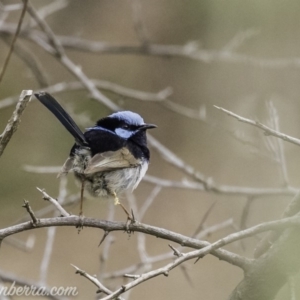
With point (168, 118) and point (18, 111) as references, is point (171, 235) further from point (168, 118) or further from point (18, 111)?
point (168, 118)

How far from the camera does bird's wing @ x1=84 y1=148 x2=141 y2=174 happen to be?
3.41 metres

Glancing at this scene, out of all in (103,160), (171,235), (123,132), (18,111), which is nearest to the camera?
(18,111)

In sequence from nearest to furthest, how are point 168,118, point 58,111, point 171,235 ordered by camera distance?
point 171,235 → point 58,111 → point 168,118

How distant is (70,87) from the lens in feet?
15.9

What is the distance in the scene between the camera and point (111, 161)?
353 centimetres

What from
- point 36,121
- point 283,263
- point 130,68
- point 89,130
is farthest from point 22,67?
point 283,263

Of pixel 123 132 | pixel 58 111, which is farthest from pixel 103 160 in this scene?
pixel 123 132

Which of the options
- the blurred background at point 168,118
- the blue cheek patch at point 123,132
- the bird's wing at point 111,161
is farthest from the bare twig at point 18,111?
the blurred background at point 168,118

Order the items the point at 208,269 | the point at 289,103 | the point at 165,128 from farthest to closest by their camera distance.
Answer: the point at 165,128 < the point at 208,269 < the point at 289,103

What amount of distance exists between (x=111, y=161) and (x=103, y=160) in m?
0.06

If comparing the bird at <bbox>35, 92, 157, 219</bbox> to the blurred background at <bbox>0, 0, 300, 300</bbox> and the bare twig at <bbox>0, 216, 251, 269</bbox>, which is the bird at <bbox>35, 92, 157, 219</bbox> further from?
the blurred background at <bbox>0, 0, 300, 300</bbox>

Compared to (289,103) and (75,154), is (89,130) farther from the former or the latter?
(289,103)

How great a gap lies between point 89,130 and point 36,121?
462cm

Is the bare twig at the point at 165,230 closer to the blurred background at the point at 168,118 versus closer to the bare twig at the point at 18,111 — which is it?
the bare twig at the point at 18,111
